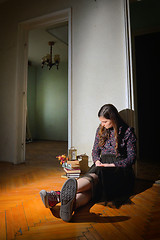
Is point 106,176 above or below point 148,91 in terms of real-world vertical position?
below

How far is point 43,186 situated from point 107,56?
79.2 inches

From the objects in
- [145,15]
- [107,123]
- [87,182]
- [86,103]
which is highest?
[145,15]

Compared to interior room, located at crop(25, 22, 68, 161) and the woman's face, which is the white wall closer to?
the woman's face

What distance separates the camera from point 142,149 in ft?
12.7

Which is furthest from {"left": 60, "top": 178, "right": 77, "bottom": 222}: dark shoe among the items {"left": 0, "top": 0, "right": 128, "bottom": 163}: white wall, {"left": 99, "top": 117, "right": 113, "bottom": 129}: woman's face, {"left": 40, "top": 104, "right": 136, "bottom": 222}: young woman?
{"left": 0, "top": 0, "right": 128, "bottom": 163}: white wall

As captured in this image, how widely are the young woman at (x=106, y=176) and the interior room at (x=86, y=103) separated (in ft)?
0.29

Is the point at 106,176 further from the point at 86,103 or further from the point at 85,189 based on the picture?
the point at 86,103

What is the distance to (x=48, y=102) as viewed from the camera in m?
7.91

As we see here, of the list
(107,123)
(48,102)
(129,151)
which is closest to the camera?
(129,151)

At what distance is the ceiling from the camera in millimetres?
5176

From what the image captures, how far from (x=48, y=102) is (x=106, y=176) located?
21.6ft

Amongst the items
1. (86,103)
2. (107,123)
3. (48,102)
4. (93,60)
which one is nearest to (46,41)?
(48,102)

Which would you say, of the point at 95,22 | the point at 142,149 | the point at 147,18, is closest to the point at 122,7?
the point at 95,22

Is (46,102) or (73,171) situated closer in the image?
(73,171)
